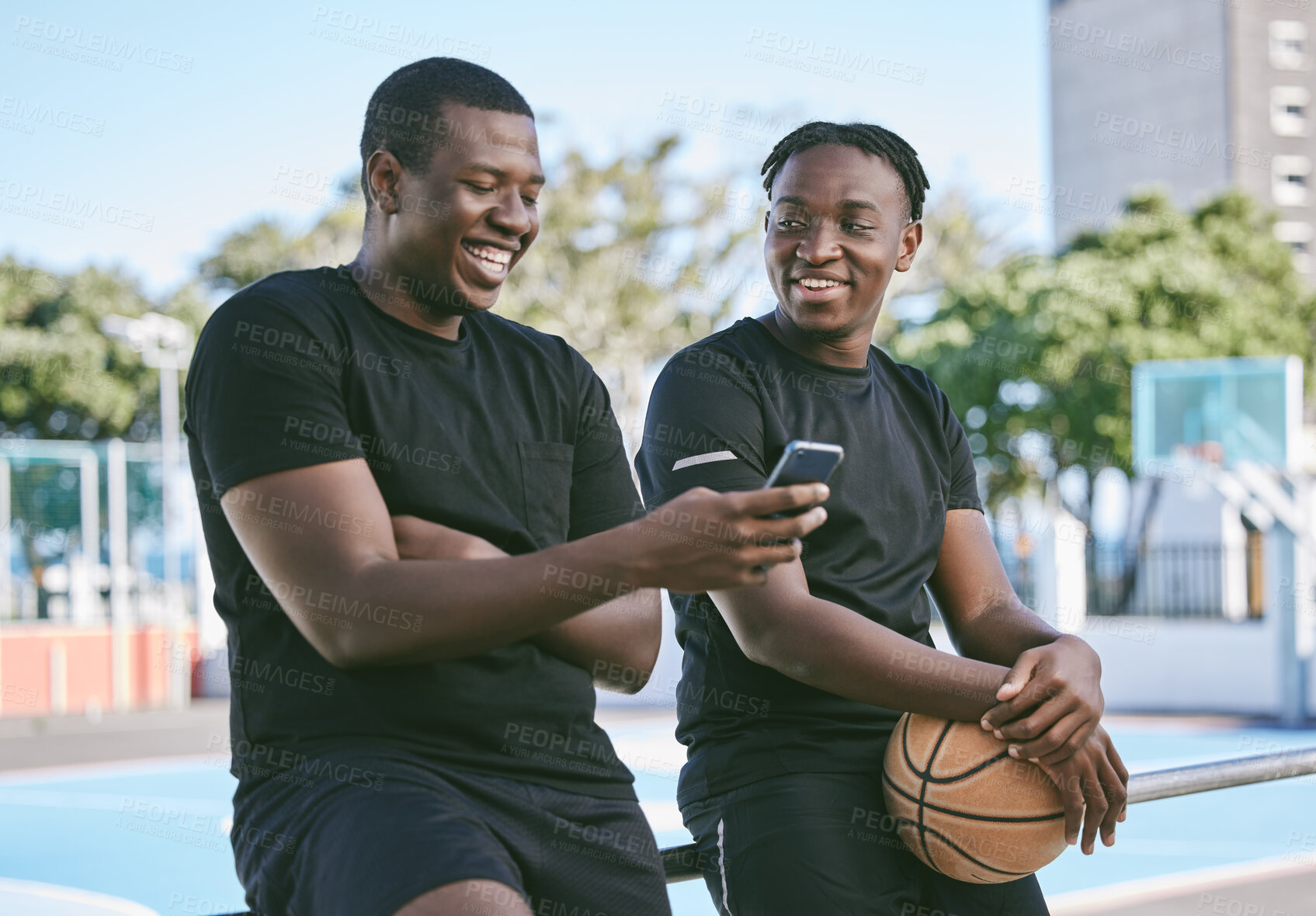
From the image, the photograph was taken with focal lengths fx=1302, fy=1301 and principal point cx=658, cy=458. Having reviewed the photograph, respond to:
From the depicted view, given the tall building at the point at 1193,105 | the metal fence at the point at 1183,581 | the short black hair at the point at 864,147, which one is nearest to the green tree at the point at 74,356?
the metal fence at the point at 1183,581

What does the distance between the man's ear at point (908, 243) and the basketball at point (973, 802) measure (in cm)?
88

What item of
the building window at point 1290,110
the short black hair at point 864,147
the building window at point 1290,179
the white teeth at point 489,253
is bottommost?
the white teeth at point 489,253

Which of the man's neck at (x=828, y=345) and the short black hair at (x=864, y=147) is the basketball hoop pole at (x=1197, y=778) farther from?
the short black hair at (x=864, y=147)

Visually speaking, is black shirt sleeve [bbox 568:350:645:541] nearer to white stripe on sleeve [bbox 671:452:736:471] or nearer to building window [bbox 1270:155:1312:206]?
white stripe on sleeve [bbox 671:452:736:471]

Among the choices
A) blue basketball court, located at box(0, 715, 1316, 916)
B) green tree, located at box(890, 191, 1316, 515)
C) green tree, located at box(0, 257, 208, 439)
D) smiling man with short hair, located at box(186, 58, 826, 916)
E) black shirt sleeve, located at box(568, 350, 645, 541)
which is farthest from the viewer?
green tree, located at box(0, 257, 208, 439)

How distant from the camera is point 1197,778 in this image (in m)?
2.45

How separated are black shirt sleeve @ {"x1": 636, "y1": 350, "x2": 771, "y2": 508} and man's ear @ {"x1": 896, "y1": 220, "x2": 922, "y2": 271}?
1.47 feet

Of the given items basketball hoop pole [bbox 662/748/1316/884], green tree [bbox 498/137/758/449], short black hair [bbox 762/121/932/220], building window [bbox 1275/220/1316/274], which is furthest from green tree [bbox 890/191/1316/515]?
short black hair [bbox 762/121/932/220]

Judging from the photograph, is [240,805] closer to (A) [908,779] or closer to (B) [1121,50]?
(A) [908,779]

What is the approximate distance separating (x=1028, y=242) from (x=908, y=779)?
26.1m

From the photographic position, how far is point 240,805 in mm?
1621

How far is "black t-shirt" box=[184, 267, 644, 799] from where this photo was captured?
1.57m

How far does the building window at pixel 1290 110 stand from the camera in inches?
1480

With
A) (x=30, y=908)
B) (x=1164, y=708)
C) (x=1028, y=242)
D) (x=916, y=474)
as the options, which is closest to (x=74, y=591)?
(x=30, y=908)
